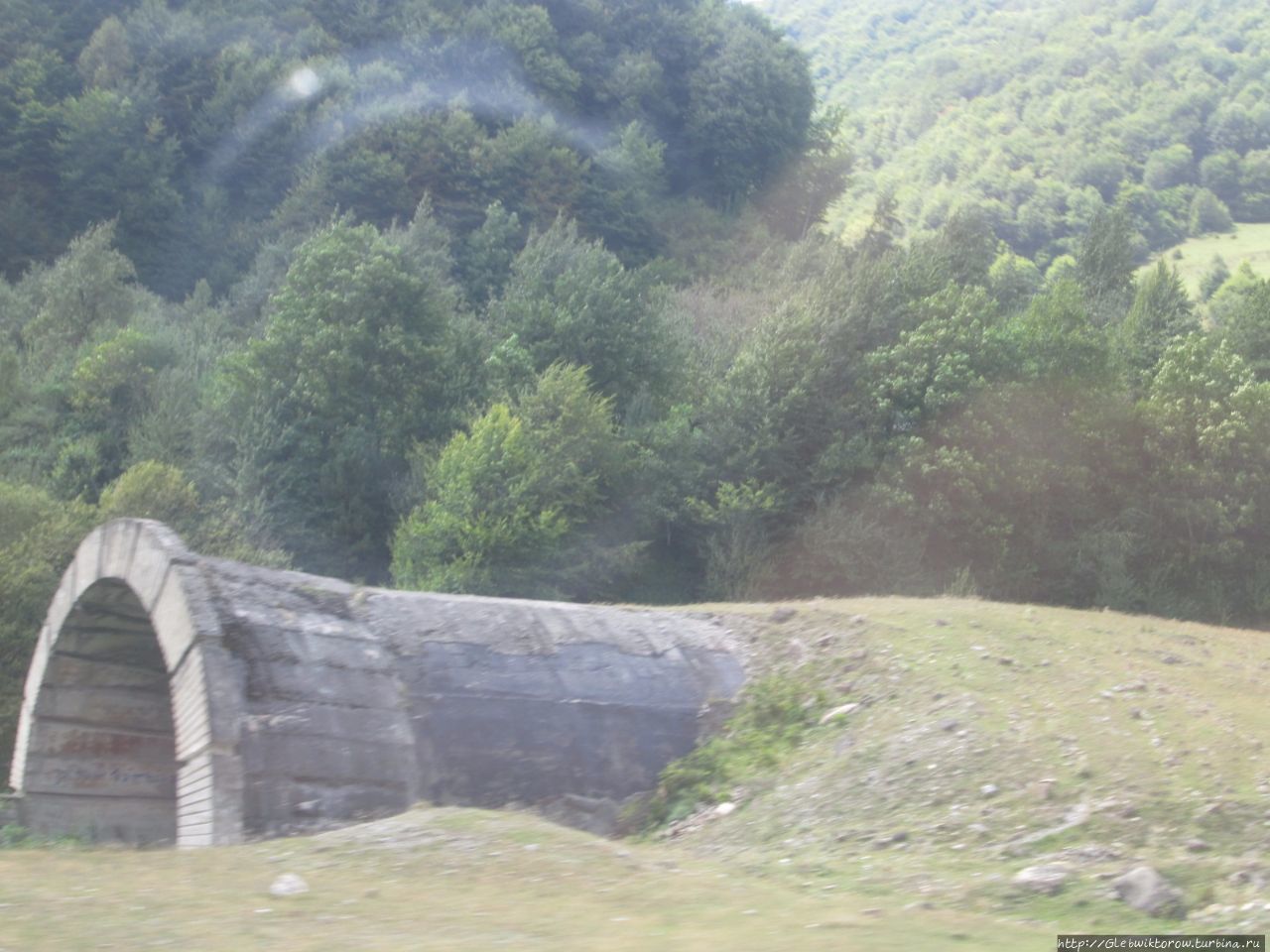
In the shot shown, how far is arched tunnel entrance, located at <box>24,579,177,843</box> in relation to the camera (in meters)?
9.06

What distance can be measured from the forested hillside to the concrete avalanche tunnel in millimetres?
54361

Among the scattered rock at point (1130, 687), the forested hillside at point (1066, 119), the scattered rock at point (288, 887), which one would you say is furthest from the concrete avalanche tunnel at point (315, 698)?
the forested hillside at point (1066, 119)

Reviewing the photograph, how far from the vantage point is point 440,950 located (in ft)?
13.6

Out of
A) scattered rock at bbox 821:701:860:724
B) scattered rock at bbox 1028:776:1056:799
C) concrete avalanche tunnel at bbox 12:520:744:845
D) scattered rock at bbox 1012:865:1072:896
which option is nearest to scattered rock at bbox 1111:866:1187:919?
scattered rock at bbox 1012:865:1072:896

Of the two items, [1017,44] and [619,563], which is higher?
[1017,44]

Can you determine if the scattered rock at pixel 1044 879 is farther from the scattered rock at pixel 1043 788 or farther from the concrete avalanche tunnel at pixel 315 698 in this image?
the concrete avalanche tunnel at pixel 315 698

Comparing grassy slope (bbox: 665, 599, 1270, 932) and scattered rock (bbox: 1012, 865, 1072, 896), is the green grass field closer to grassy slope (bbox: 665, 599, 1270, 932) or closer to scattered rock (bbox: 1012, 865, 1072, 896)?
grassy slope (bbox: 665, 599, 1270, 932)

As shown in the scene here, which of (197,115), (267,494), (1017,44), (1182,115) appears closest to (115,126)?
(197,115)

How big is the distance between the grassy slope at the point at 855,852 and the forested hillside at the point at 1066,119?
178 ft

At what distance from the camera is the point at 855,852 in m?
6.32

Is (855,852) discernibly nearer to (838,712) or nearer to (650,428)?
(838,712)

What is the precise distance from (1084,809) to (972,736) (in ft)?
3.86

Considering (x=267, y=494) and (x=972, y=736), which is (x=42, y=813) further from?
(x=267, y=494)

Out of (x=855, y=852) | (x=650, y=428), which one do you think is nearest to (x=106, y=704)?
(x=855, y=852)
